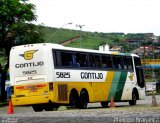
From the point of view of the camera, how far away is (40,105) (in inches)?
1139

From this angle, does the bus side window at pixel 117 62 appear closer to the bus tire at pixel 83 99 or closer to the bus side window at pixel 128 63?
the bus side window at pixel 128 63

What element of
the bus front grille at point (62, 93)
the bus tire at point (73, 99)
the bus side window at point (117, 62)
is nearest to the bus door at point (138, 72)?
the bus side window at point (117, 62)

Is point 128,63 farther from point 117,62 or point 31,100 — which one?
point 31,100

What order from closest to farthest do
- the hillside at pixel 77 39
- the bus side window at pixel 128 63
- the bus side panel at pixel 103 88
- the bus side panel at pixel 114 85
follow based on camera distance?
the bus side panel at pixel 103 88, the bus side panel at pixel 114 85, the bus side window at pixel 128 63, the hillside at pixel 77 39

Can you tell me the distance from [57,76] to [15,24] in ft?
70.4

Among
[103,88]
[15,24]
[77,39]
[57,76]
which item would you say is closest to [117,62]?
[103,88]

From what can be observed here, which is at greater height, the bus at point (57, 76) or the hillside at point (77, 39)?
the hillside at point (77, 39)

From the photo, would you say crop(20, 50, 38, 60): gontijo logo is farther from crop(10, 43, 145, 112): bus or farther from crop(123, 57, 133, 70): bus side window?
crop(123, 57, 133, 70): bus side window

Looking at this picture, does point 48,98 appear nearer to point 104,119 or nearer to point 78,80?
point 78,80

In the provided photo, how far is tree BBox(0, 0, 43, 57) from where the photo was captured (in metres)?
47.8

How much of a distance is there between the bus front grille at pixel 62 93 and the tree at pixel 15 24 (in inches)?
806

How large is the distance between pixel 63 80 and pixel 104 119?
11.6m

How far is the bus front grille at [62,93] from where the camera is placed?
27231 mm

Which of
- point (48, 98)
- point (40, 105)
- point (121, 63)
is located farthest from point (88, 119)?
point (121, 63)
